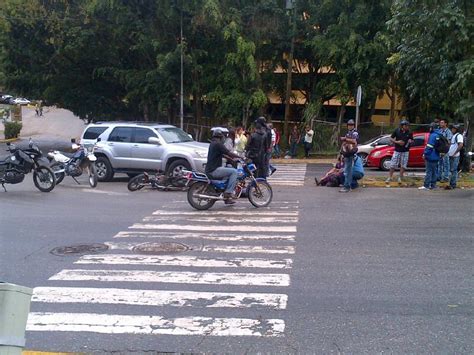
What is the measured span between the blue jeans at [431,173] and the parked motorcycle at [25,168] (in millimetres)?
9641

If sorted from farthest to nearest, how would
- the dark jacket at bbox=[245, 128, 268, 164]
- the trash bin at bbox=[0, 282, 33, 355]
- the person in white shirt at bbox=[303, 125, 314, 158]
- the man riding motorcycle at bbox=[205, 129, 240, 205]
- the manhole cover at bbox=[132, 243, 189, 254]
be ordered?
the person in white shirt at bbox=[303, 125, 314, 158]
the dark jacket at bbox=[245, 128, 268, 164]
the man riding motorcycle at bbox=[205, 129, 240, 205]
the manhole cover at bbox=[132, 243, 189, 254]
the trash bin at bbox=[0, 282, 33, 355]

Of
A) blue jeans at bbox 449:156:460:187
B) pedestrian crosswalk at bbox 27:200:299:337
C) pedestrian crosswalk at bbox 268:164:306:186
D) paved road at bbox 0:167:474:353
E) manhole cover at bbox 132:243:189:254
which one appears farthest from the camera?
pedestrian crosswalk at bbox 268:164:306:186

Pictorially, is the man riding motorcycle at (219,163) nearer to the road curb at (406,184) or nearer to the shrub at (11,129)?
the road curb at (406,184)

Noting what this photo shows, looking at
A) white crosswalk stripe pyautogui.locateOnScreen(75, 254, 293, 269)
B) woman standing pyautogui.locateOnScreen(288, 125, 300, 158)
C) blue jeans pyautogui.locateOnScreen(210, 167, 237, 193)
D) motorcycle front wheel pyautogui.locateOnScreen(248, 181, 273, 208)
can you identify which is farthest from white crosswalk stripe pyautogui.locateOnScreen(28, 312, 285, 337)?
woman standing pyautogui.locateOnScreen(288, 125, 300, 158)

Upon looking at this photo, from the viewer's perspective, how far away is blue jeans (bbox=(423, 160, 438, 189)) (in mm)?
14531

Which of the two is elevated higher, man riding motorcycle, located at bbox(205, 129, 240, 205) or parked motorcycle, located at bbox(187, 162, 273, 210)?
man riding motorcycle, located at bbox(205, 129, 240, 205)

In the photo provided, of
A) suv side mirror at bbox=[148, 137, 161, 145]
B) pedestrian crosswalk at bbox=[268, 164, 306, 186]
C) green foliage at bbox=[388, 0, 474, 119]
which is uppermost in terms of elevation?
green foliage at bbox=[388, 0, 474, 119]

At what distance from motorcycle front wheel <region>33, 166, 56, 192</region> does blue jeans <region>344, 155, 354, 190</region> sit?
754cm

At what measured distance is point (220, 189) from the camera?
11922mm

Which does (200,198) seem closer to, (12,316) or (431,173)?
(431,173)

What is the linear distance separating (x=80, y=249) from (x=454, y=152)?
998 centimetres

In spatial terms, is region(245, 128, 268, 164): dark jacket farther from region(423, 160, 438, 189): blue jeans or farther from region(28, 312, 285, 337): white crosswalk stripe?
region(28, 312, 285, 337): white crosswalk stripe

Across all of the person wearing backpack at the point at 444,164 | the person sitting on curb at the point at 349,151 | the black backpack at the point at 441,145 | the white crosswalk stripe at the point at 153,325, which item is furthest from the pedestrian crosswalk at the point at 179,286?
the person wearing backpack at the point at 444,164

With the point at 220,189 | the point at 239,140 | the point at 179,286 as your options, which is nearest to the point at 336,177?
the point at 239,140
